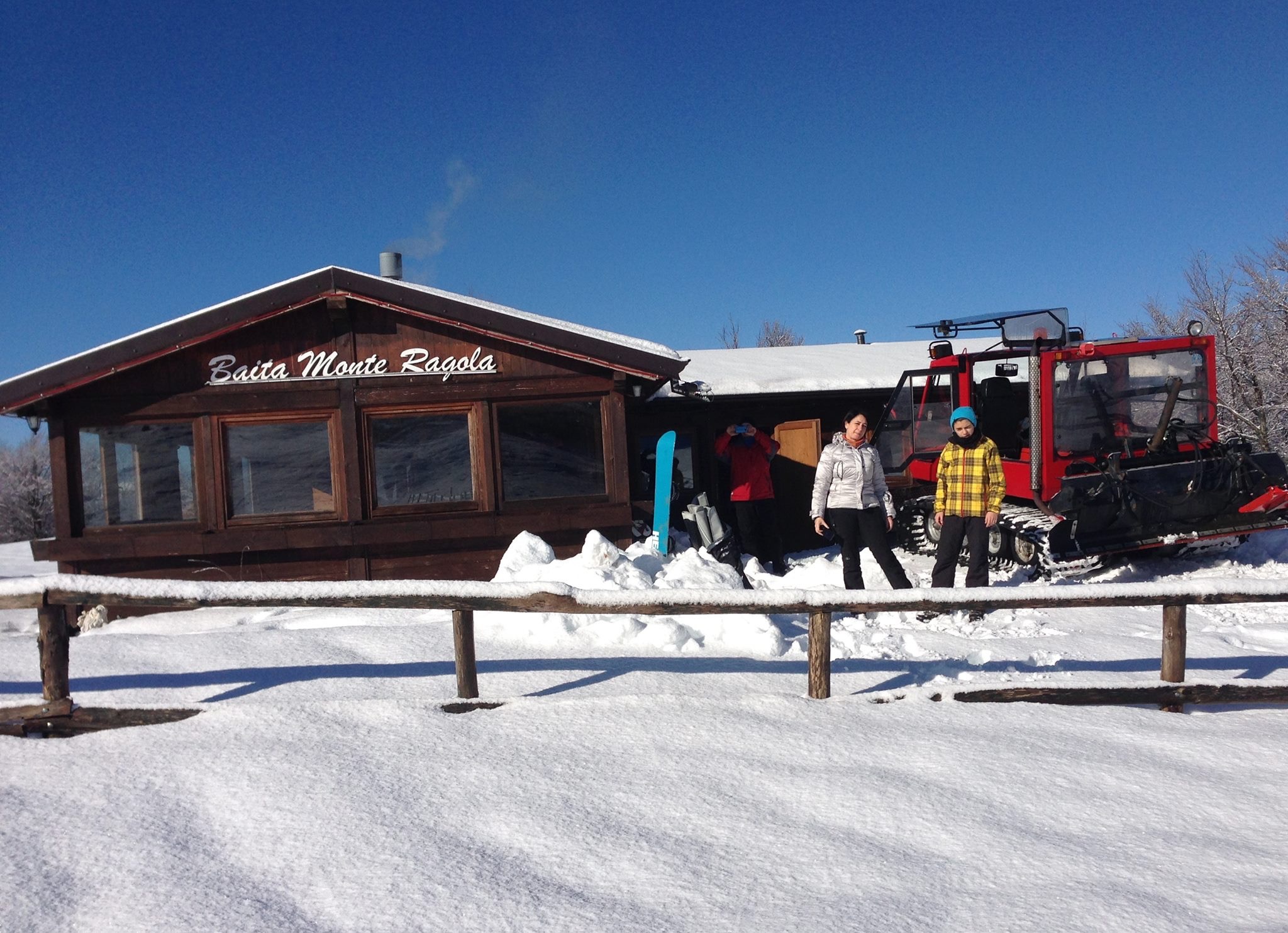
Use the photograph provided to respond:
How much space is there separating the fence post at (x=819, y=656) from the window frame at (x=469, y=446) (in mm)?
5477

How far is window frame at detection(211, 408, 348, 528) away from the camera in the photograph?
9.46 metres

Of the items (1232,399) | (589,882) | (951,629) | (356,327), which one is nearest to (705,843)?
(589,882)

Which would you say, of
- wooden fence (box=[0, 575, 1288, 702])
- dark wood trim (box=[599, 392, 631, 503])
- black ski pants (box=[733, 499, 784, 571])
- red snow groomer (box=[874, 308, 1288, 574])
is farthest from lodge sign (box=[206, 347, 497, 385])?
wooden fence (box=[0, 575, 1288, 702])

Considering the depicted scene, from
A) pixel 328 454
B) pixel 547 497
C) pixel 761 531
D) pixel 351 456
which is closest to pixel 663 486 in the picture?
pixel 547 497

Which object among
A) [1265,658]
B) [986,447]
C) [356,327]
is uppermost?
[356,327]

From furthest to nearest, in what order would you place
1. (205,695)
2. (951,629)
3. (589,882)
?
(951,629) < (205,695) < (589,882)

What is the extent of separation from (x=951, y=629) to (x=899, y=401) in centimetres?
437

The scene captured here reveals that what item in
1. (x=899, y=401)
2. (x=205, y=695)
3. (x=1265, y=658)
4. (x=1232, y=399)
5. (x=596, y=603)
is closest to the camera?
(x=596, y=603)

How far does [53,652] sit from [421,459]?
18.2 feet

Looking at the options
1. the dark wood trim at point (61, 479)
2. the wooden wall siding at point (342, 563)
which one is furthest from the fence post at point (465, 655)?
the dark wood trim at point (61, 479)

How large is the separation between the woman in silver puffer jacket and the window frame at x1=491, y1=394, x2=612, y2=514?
3225 mm

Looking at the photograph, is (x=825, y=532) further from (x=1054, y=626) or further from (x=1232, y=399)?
(x=1232, y=399)

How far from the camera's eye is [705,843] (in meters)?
3.47

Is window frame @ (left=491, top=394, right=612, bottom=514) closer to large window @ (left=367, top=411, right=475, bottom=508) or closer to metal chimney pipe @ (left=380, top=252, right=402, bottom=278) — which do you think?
large window @ (left=367, top=411, right=475, bottom=508)
